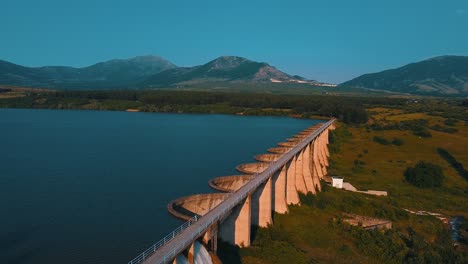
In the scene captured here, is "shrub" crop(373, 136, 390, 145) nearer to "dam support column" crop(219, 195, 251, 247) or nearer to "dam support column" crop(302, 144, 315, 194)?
"dam support column" crop(302, 144, 315, 194)

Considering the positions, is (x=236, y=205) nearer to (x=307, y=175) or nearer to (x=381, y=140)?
(x=307, y=175)

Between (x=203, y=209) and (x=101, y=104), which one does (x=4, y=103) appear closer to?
(x=101, y=104)

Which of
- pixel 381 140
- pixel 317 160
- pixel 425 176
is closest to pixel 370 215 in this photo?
pixel 317 160

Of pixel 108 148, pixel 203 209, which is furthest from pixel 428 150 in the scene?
pixel 203 209

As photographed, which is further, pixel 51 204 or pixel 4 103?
pixel 4 103

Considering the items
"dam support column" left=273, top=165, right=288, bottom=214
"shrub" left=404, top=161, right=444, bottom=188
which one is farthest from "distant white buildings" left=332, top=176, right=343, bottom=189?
"dam support column" left=273, top=165, right=288, bottom=214
